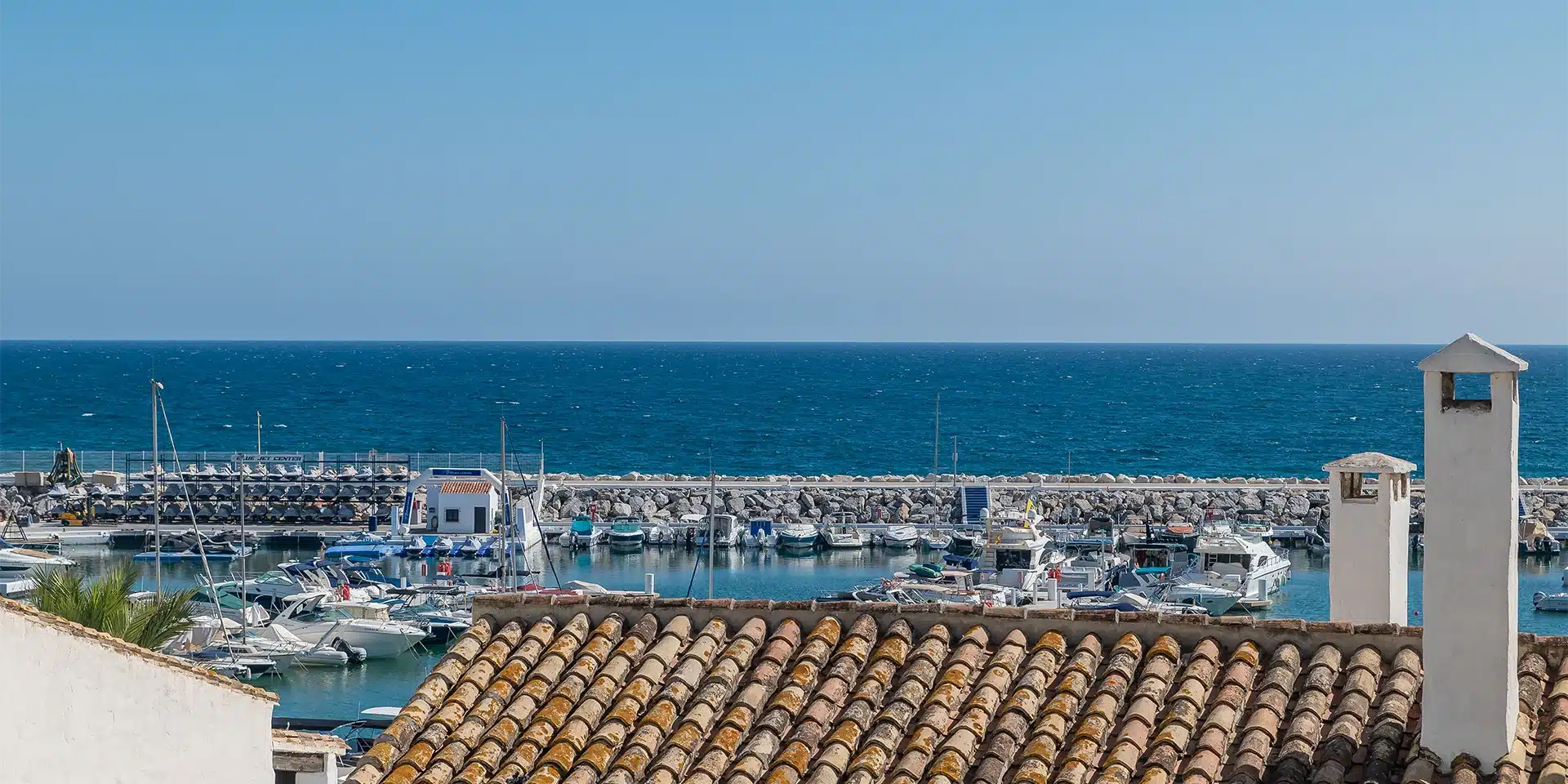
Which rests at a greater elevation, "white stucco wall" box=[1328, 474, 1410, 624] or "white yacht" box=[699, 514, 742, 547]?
"white stucco wall" box=[1328, 474, 1410, 624]

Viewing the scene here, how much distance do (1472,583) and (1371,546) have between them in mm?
2466

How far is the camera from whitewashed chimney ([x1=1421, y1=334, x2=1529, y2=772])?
22.7ft

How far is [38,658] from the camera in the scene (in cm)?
652

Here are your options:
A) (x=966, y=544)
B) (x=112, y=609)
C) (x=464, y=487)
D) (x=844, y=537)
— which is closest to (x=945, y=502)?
(x=844, y=537)

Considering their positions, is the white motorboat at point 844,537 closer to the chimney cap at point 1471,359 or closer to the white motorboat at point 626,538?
the white motorboat at point 626,538

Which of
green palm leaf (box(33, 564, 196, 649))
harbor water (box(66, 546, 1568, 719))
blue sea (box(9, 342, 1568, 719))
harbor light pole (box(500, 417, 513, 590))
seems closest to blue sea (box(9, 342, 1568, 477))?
blue sea (box(9, 342, 1568, 719))

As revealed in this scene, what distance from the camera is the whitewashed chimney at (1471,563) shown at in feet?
22.7

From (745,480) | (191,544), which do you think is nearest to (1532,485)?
(745,480)

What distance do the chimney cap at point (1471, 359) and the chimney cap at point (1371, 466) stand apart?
8.29 ft

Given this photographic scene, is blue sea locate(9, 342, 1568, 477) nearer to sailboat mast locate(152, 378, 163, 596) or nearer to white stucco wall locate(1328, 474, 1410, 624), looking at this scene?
sailboat mast locate(152, 378, 163, 596)

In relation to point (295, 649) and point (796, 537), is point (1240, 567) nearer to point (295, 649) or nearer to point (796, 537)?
point (796, 537)

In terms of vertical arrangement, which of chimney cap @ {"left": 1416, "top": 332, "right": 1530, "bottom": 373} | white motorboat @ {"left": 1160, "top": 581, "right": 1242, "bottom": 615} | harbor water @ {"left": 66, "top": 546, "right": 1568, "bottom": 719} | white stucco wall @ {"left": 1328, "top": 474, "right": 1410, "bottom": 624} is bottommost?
harbor water @ {"left": 66, "top": 546, "right": 1568, "bottom": 719}

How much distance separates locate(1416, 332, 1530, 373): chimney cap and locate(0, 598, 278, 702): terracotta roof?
18.0 ft

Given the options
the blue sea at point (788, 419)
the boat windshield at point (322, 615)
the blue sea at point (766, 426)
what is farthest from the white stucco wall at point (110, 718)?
the blue sea at point (788, 419)
